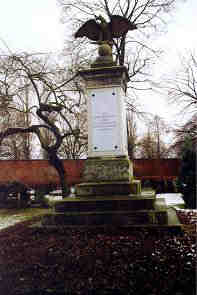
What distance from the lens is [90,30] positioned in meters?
7.66

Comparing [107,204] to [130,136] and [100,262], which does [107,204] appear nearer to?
[100,262]

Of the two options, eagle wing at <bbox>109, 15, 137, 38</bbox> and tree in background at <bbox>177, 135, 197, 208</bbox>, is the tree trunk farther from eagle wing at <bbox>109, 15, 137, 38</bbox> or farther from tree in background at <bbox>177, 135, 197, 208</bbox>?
eagle wing at <bbox>109, 15, 137, 38</bbox>

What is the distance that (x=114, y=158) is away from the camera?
6785 millimetres

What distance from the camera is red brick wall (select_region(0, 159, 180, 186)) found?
63.1ft

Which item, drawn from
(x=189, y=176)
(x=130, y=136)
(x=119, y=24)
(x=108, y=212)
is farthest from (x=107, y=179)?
(x=130, y=136)

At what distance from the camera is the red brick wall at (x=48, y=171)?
63.1ft

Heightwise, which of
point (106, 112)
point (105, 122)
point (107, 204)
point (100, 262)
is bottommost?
point (100, 262)

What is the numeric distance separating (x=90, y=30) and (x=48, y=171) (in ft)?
42.6

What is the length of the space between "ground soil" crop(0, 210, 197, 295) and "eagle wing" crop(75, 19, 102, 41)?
5.06 metres

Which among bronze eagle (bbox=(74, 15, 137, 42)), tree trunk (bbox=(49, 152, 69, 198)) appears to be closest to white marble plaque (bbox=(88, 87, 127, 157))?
→ bronze eagle (bbox=(74, 15, 137, 42))

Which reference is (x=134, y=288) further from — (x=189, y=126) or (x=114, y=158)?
(x=189, y=126)

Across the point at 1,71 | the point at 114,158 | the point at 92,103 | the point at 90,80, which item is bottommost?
the point at 114,158

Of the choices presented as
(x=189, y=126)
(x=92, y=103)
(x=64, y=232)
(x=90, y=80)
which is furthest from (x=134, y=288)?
(x=189, y=126)

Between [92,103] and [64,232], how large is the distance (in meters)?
3.23
